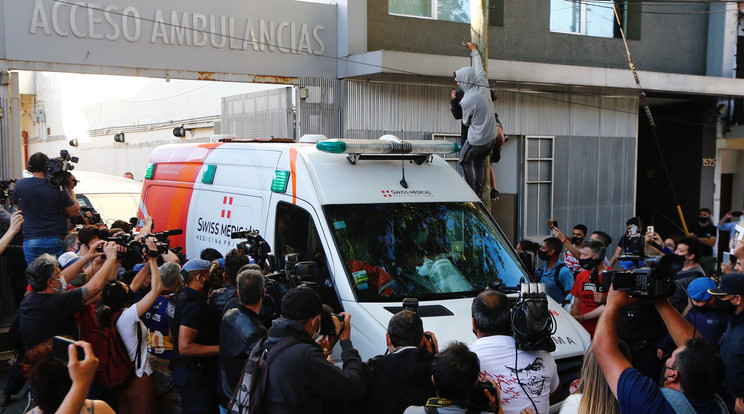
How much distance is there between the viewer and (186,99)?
16.1 m

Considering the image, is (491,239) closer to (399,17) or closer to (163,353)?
(163,353)

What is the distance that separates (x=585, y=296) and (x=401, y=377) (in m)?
4.04

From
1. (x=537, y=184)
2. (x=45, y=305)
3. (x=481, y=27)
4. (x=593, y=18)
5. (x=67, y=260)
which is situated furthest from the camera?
(x=593, y=18)

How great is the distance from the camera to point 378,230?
6.14m

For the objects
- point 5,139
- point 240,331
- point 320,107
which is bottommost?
point 240,331

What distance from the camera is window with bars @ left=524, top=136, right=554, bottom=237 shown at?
13.9 metres

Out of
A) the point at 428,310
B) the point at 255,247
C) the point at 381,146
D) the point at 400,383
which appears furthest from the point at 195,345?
the point at 381,146

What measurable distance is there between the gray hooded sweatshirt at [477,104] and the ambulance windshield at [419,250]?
276cm

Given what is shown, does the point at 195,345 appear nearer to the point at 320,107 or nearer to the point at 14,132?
the point at 14,132

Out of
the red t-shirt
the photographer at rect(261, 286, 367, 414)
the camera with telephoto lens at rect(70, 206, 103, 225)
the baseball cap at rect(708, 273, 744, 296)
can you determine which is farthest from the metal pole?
the photographer at rect(261, 286, 367, 414)

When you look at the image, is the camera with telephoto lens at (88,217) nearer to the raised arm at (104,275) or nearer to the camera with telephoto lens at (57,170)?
the camera with telephoto lens at (57,170)

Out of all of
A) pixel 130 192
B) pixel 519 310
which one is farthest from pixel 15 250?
pixel 519 310

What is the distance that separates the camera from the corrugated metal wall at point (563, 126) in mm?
12102

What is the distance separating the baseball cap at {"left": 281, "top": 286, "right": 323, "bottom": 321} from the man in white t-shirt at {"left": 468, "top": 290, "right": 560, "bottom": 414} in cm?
100
